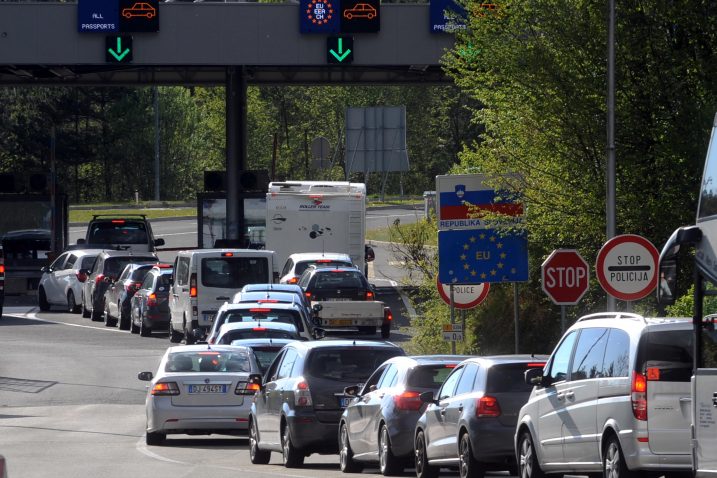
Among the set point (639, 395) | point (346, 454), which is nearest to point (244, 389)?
point (346, 454)

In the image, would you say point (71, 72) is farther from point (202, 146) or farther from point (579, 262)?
point (202, 146)

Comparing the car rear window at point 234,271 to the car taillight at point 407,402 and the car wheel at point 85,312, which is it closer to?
the car wheel at point 85,312

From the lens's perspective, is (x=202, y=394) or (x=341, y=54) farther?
(x=341, y=54)

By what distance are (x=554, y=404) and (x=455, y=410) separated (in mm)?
1998

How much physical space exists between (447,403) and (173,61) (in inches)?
1136

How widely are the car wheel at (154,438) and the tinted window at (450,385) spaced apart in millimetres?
6276

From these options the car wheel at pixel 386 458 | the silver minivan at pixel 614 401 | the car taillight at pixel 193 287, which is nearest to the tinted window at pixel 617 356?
→ the silver minivan at pixel 614 401

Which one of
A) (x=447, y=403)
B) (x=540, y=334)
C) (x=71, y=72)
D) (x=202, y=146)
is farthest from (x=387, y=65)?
(x=202, y=146)

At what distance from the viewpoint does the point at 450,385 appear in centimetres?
1655

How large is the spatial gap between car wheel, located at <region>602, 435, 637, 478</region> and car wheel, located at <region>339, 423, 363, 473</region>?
542cm

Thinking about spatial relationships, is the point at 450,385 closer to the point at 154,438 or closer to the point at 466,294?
the point at 154,438

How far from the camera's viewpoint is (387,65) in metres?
44.3

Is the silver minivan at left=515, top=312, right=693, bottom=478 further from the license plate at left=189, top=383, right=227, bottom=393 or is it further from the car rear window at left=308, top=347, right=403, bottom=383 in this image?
the license plate at left=189, top=383, right=227, bottom=393

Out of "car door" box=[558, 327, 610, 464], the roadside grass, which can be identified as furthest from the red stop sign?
the roadside grass
